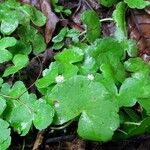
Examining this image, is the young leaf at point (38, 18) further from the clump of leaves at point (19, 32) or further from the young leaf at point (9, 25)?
the young leaf at point (9, 25)

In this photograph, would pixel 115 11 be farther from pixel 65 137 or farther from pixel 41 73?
pixel 65 137

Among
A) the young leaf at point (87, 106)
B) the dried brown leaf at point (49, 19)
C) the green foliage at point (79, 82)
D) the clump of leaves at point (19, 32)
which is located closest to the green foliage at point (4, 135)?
the green foliage at point (79, 82)

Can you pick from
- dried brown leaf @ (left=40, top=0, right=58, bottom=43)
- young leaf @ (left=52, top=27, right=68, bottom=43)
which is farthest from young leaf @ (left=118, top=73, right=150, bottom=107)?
dried brown leaf @ (left=40, top=0, right=58, bottom=43)

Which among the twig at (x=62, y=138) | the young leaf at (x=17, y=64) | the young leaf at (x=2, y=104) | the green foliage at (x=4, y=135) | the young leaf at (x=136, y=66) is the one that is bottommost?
the twig at (x=62, y=138)

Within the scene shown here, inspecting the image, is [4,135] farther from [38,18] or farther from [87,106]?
[38,18]

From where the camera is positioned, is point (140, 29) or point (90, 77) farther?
point (140, 29)

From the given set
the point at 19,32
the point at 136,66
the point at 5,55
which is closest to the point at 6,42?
the point at 5,55

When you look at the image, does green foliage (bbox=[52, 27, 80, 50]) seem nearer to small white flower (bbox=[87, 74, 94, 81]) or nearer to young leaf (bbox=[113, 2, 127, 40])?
young leaf (bbox=[113, 2, 127, 40])
